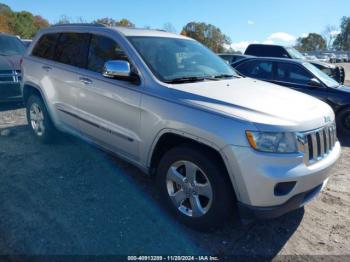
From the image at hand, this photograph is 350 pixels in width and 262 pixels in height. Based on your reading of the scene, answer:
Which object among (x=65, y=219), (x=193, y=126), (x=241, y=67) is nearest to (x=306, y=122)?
(x=193, y=126)

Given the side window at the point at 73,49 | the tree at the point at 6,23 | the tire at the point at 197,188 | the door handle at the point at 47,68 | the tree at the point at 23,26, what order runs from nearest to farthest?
the tire at the point at 197,188
the side window at the point at 73,49
the door handle at the point at 47,68
the tree at the point at 6,23
the tree at the point at 23,26

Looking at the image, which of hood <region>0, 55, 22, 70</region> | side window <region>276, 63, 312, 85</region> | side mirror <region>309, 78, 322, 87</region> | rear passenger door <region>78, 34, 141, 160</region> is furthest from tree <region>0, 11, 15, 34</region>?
rear passenger door <region>78, 34, 141, 160</region>

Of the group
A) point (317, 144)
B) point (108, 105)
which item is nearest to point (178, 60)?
point (108, 105)

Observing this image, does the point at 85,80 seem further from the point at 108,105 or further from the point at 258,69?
the point at 258,69

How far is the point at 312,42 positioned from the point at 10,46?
106 metres

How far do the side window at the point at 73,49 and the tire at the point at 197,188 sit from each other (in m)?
1.99

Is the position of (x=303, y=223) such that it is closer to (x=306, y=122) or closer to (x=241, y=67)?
(x=306, y=122)

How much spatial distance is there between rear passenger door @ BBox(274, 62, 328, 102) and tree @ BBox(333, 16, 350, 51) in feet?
335

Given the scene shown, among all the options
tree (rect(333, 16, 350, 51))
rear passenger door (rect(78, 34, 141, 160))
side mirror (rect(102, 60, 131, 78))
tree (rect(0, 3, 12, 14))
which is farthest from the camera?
tree (rect(333, 16, 350, 51))

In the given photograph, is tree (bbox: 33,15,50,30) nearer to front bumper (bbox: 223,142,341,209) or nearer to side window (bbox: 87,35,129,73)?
side window (bbox: 87,35,129,73)

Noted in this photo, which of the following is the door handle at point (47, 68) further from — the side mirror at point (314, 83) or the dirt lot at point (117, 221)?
the side mirror at point (314, 83)

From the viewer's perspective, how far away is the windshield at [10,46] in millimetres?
8508

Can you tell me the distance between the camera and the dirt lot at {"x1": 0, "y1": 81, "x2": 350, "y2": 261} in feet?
9.62

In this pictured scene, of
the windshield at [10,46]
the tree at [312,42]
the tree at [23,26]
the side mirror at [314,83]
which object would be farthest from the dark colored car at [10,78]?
the tree at [312,42]
